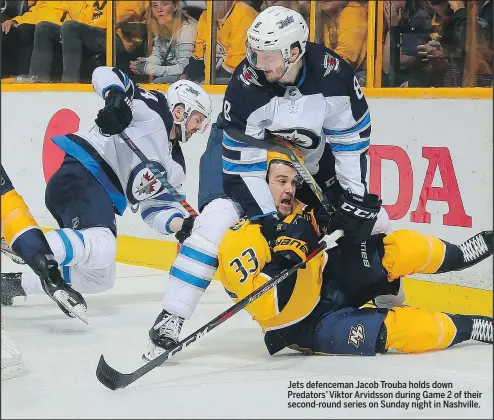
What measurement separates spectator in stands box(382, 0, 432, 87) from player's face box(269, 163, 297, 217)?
41.4 inches

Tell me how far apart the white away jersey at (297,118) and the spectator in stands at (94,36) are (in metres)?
2.46

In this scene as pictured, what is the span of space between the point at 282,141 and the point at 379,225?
0.45 metres

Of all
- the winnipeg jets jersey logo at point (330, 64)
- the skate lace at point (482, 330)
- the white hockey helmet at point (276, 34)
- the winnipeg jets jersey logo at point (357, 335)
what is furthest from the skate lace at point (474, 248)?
the white hockey helmet at point (276, 34)

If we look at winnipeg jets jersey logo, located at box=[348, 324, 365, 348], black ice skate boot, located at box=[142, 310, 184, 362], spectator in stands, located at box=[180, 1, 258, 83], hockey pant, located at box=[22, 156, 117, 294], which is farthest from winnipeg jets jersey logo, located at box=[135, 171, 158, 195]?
winnipeg jets jersey logo, located at box=[348, 324, 365, 348]

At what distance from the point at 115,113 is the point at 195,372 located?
1.13 meters

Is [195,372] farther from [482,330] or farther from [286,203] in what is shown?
[482,330]

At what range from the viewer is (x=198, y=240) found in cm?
334

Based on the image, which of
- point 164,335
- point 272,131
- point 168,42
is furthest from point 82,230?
point 168,42

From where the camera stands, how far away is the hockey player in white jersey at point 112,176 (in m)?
4.14

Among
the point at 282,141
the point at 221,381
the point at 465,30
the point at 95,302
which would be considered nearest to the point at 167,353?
the point at 221,381

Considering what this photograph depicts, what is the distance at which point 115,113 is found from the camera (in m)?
3.98

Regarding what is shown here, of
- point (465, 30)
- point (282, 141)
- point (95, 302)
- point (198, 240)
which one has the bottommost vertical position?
point (95, 302)

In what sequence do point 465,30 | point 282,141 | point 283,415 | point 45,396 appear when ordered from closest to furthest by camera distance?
1. point 283,415
2. point 45,396
3. point 282,141
4. point 465,30

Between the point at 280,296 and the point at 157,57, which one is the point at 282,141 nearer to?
the point at 280,296
